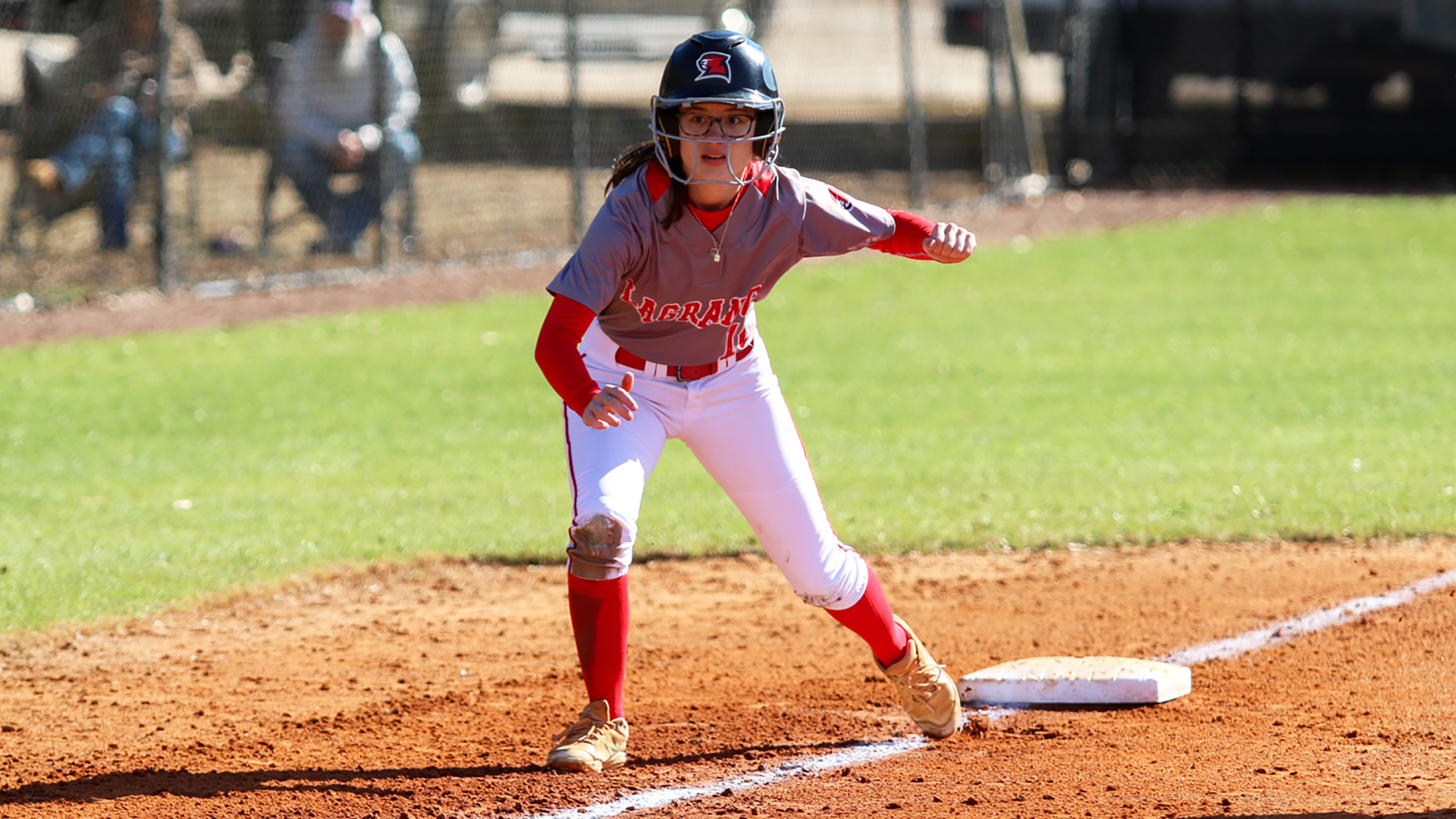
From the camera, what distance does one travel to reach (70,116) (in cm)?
1266

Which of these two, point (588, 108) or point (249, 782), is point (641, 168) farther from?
point (588, 108)

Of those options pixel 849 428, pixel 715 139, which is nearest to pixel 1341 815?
pixel 715 139

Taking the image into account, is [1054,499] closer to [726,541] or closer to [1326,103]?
[726,541]

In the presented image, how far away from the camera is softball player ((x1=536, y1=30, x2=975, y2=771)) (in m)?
4.16

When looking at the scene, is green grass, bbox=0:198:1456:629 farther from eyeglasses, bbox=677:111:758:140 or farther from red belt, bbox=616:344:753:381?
eyeglasses, bbox=677:111:758:140

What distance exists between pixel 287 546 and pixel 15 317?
19.7 ft

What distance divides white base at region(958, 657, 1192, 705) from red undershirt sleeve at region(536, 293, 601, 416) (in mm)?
1698

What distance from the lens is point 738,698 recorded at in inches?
199

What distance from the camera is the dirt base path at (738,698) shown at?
4.12m

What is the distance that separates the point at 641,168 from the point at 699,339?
495mm

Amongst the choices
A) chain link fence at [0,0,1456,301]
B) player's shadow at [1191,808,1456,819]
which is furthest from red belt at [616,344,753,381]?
chain link fence at [0,0,1456,301]

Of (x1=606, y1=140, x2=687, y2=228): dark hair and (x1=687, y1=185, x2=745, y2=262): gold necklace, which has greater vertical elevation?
(x1=606, y1=140, x2=687, y2=228): dark hair

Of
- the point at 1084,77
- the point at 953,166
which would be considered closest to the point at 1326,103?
the point at 1084,77

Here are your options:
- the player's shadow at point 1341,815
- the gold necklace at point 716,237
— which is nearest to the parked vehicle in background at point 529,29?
the gold necklace at point 716,237
